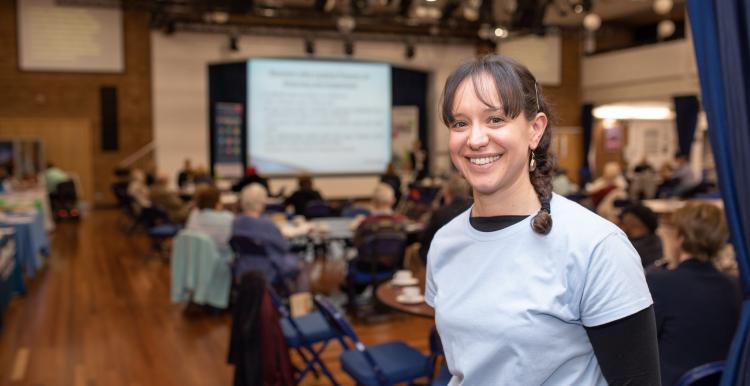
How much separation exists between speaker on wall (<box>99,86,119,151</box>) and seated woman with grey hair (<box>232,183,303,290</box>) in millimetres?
10820

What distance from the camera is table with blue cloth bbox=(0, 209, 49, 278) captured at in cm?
726

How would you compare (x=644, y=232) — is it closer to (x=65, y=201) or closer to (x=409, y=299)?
(x=409, y=299)

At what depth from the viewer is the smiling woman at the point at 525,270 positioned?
3.63 feet

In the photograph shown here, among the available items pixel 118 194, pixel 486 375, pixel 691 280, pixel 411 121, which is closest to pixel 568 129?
pixel 411 121

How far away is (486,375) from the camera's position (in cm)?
124

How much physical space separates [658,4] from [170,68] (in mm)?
10606

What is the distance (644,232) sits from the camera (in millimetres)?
4250

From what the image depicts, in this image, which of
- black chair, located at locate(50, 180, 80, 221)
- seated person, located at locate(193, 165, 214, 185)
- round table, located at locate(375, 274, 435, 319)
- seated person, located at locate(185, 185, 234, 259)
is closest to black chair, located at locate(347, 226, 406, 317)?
seated person, located at locate(185, 185, 234, 259)

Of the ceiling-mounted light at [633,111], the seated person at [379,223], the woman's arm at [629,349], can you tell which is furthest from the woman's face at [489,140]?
the ceiling-mounted light at [633,111]

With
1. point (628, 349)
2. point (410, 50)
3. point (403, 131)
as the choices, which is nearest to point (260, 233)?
point (628, 349)

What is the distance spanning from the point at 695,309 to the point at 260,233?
370 cm

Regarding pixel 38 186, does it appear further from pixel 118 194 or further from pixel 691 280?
pixel 691 280

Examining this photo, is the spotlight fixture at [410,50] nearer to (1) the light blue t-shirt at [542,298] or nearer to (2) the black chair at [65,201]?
(2) the black chair at [65,201]

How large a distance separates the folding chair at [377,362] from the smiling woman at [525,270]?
212 cm
